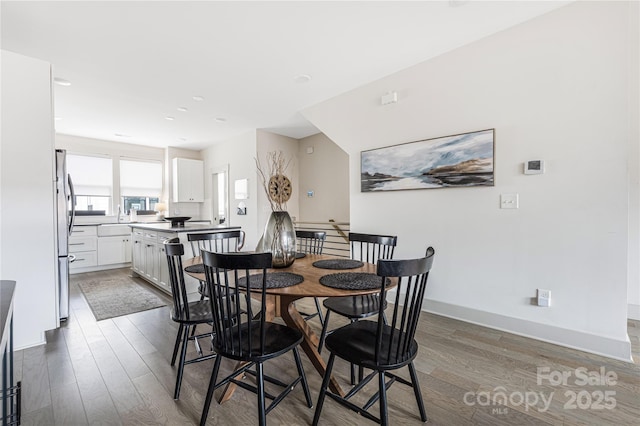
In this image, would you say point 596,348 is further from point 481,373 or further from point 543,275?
Result: point 481,373

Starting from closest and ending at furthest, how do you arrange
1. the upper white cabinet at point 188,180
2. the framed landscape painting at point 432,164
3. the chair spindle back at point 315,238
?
1. the framed landscape painting at point 432,164
2. the chair spindle back at point 315,238
3. the upper white cabinet at point 188,180

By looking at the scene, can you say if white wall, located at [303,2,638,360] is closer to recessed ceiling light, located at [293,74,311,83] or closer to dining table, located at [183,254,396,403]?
recessed ceiling light, located at [293,74,311,83]

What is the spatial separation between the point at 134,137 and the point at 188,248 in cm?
371

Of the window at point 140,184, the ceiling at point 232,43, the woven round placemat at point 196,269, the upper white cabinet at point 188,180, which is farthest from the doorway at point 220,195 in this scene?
the woven round placemat at point 196,269

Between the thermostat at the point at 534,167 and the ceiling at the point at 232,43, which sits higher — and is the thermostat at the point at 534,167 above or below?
below

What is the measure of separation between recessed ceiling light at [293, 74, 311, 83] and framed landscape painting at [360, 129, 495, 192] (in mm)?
1153

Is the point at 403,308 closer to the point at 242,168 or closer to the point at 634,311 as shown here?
the point at 634,311

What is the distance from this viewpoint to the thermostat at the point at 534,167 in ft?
8.07

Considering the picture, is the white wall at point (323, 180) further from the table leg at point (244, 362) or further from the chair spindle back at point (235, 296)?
the chair spindle back at point (235, 296)

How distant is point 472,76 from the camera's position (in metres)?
2.80

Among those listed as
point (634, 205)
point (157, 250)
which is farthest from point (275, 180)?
point (634, 205)

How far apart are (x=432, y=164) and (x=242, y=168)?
3.91 meters

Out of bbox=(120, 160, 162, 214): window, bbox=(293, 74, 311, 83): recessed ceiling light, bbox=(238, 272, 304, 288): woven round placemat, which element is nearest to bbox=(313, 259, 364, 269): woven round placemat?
bbox=(238, 272, 304, 288): woven round placemat

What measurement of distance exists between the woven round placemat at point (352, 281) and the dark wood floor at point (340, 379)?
742mm
